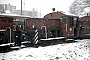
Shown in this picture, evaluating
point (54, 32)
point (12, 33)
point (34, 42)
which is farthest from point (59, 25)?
point (12, 33)

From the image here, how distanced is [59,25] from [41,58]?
907 cm

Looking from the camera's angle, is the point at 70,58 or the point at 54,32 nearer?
the point at 70,58

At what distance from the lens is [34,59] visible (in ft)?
29.8

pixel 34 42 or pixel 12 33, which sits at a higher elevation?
pixel 12 33

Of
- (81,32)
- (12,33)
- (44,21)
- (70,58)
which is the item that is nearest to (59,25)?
(44,21)

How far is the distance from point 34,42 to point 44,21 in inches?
133

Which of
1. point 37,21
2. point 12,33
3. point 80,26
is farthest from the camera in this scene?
point 80,26

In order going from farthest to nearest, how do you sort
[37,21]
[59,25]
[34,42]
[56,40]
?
[59,25]
[56,40]
[37,21]
[34,42]

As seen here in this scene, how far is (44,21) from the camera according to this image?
52.3 feet

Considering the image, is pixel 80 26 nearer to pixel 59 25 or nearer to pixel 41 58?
pixel 59 25

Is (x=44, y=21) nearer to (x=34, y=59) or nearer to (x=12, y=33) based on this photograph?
(x=12, y=33)

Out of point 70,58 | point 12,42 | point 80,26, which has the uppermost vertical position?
point 80,26

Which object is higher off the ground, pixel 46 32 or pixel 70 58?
pixel 46 32

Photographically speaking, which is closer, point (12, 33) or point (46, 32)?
point (12, 33)
